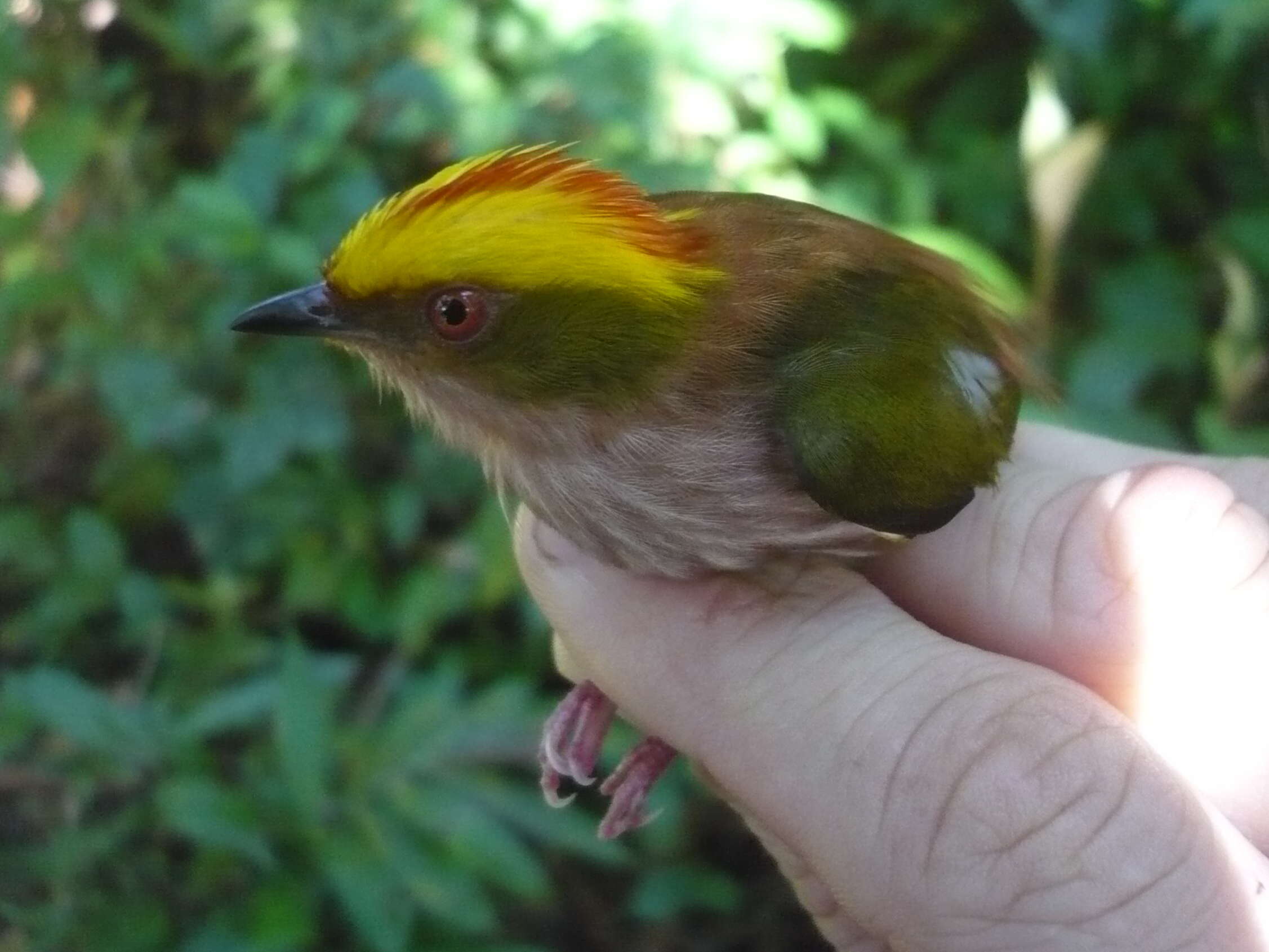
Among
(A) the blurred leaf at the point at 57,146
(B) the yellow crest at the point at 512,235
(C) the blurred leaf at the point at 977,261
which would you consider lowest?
(C) the blurred leaf at the point at 977,261

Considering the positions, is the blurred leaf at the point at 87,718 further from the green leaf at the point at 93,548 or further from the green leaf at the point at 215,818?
the green leaf at the point at 93,548

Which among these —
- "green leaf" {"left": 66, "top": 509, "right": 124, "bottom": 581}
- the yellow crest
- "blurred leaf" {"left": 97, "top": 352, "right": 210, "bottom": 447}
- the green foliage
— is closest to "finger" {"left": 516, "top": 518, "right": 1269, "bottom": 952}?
the yellow crest

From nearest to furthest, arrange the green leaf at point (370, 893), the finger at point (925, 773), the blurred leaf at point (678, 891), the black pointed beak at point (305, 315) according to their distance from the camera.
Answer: the finger at point (925, 773) → the black pointed beak at point (305, 315) → the green leaf at point (370, 893) → the blurred leaf at point (678, 891)

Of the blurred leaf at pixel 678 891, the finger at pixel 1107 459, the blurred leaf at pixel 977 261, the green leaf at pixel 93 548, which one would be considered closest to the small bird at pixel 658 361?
the finger at pixel 1107 459

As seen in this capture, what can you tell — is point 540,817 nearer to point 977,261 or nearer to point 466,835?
point 466,835

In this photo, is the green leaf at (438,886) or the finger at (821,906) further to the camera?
the green leaf at (438,886)

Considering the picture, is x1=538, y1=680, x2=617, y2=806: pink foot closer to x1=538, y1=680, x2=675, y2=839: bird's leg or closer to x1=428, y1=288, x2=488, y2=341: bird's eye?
x1=538, y1=680, x2=675, y2=839: bird's leg

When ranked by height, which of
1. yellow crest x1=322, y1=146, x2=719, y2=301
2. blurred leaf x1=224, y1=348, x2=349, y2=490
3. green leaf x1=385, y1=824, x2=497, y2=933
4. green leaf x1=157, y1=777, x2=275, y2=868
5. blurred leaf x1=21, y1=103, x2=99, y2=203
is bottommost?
green leaf x1=385, y1=824, x2=497, y2=933

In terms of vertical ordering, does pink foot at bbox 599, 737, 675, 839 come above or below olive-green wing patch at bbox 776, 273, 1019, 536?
below
